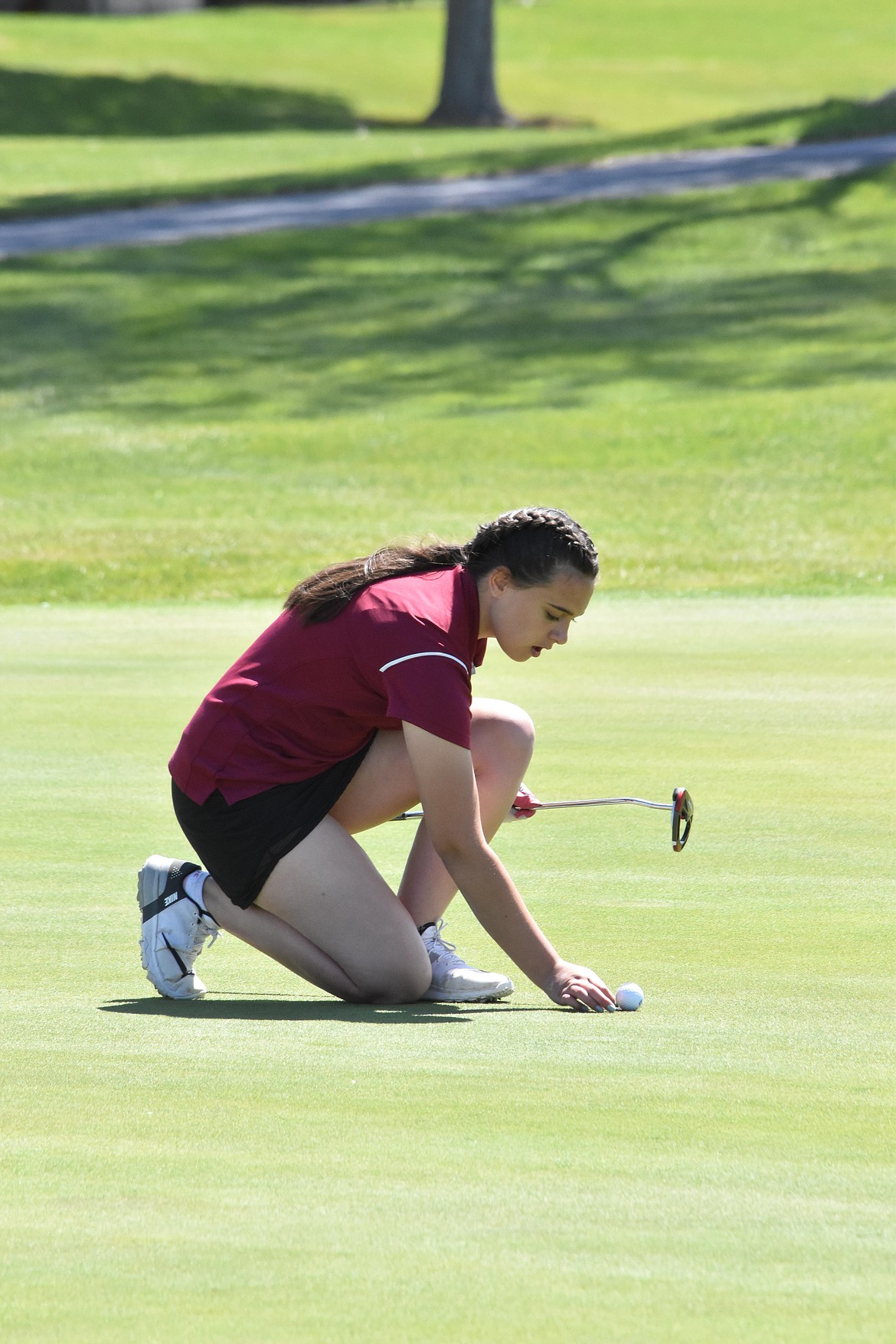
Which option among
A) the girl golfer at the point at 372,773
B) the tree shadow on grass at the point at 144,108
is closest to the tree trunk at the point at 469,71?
the tree shadow on grass at the point at 144,108

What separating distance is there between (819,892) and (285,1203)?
9.09 feet

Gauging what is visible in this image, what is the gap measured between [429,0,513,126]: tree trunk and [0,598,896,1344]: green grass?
33883 millimetres

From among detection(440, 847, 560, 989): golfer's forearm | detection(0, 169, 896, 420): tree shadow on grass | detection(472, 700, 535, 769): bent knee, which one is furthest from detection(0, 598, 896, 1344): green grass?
detection(0, 169, 896, 420): tree shadow on grass

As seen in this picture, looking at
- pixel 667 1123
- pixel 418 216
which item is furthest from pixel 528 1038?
pixel 418 216

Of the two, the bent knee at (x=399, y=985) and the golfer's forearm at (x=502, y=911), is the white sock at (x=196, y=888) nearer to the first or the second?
the bent knee at (x=399, y=985)

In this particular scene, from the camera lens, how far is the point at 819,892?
554 cm

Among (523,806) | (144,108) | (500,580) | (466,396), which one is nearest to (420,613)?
(500,580)

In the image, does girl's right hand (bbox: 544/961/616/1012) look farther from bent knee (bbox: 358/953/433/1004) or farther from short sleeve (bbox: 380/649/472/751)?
short sleeve (bbox: 380/649/472/751)

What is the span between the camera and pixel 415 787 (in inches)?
188

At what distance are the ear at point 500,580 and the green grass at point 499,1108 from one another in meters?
0.89

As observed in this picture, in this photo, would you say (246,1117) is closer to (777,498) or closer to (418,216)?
(777,498)

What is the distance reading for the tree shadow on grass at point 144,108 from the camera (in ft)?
130

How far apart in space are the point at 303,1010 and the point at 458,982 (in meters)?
0.36

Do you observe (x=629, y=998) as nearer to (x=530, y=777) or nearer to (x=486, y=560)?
(x=486, y=560)
